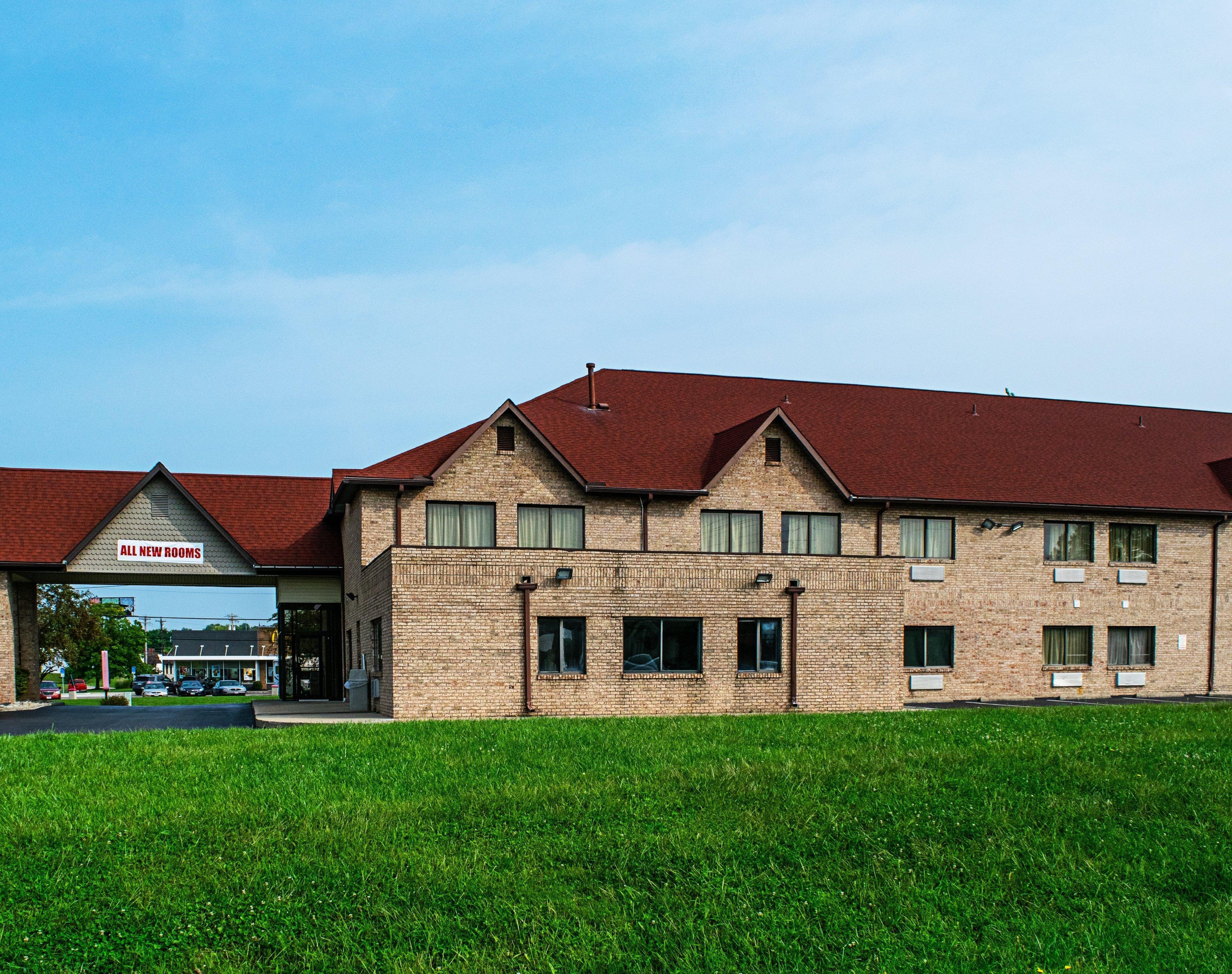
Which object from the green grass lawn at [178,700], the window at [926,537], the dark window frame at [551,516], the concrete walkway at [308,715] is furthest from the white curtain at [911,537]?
the green grass lawn at [178,700]

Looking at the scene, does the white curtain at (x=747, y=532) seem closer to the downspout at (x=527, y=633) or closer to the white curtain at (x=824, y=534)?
the white curtain at (x=824, y=534)

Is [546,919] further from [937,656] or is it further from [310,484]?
[310,484]

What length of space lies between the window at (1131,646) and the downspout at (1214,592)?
6.48 feet

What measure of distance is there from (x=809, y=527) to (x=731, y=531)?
229cm

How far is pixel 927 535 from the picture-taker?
32.4 metres

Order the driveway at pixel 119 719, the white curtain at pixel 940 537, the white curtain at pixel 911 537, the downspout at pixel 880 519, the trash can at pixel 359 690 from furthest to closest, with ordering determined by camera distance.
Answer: the white curtain at pixel 940 537, the white curtain at pixel 911 537, the downspout at pixel 880 519, the trash can at pixel 359 690, the driveway at pixel 119 719

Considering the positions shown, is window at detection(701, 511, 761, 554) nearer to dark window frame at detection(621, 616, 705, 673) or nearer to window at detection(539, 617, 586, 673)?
dark window frame at detection(621, 616, 705, 673)

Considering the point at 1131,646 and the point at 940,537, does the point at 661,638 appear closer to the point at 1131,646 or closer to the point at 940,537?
the point at 940,537

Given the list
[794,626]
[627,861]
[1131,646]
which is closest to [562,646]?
[794,626]

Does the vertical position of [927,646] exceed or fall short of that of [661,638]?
it falls short

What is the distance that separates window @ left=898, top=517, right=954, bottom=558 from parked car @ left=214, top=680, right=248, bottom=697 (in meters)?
52.0

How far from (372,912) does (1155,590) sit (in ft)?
103

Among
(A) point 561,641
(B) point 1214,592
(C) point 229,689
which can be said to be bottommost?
(C) point 229,689

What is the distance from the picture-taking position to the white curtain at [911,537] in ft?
105
